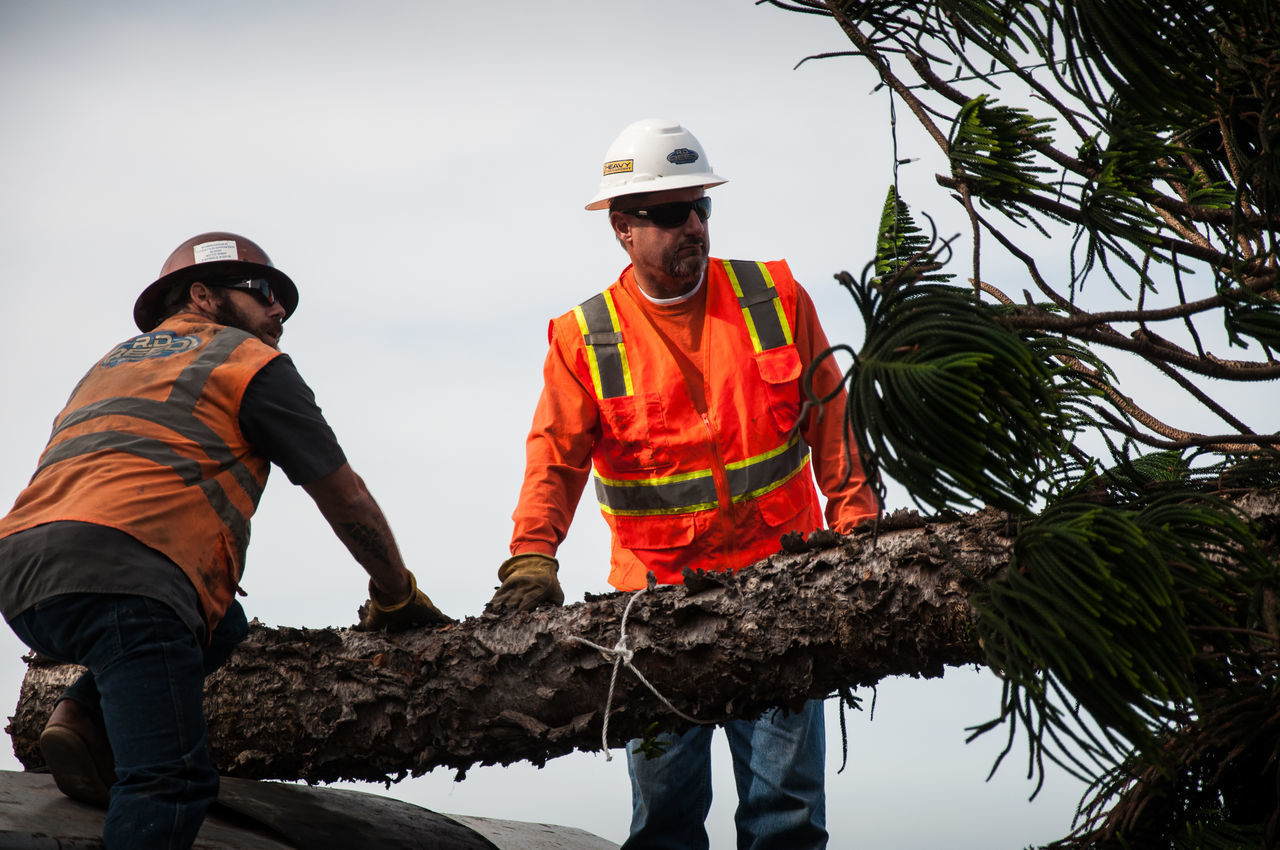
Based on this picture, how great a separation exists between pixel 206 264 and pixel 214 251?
5 cm

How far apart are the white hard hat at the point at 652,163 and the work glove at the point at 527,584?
1.42 meters

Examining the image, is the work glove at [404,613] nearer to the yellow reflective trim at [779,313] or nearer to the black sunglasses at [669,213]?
the yellow reflective trim at [779,313]

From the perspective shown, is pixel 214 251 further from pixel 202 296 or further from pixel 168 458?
pixel 168 458

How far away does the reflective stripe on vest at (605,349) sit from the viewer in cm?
401

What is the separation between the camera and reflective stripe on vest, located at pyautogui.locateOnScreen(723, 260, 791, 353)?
13.2 feet

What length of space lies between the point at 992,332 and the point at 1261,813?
1566 millimetres

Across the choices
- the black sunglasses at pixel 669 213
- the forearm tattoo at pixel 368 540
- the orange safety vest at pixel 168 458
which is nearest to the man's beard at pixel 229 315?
the orange safety vest at pixel 168 458

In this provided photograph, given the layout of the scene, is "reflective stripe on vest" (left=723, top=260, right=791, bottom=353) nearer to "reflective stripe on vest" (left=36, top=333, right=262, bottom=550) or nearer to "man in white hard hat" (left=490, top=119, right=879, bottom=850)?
"man in white hard hat" (left=490, top=119, right=879, bottom=850)

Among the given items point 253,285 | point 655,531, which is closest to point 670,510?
point 655,531

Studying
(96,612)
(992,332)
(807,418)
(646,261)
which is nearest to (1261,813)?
(992,332)

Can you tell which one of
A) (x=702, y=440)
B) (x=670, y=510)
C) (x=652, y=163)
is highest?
(x=652, y=163)

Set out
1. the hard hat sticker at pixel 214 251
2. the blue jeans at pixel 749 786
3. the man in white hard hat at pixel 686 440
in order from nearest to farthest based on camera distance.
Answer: the hard hat sticker at pixel 214 251 → the blue jeans at pixel 749 786 → the man in white hard hat at pixel 686 440

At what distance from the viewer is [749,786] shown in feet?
12.2

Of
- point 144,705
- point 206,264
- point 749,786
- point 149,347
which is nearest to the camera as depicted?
point 144,705
